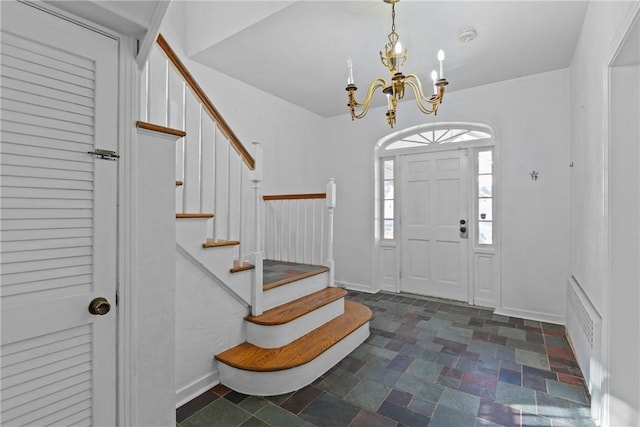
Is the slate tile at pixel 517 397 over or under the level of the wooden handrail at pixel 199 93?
under

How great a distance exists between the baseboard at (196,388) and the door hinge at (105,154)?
64.4 inches

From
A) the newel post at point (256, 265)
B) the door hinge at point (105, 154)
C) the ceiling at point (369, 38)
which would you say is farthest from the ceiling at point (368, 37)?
the door hinge at point (105, 154)

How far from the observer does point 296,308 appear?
106 inches

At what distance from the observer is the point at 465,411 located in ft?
6.33

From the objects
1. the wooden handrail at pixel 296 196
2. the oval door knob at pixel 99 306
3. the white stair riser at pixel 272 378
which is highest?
the wooden handrail at pixel 296 196

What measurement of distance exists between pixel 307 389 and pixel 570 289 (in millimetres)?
2845

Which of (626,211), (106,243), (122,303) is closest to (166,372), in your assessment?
(122,303)

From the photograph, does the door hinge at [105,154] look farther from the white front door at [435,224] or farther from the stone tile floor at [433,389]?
the white front door at [435,224]

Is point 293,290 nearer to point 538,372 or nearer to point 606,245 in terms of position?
point 538,372

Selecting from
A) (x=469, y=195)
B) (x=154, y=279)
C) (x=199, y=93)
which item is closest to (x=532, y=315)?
(x=469, y=195)

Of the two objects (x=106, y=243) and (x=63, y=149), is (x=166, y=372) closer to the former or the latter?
(x=106, y=243)

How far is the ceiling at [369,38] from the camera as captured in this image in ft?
7.91

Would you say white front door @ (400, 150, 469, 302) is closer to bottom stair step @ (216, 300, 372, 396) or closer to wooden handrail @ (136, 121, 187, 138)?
bottom stair step @ (216, 300, 372, 396)

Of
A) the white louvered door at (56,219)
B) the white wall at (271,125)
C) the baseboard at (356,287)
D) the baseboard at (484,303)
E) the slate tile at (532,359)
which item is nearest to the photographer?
the white louvered door at (56,219)
